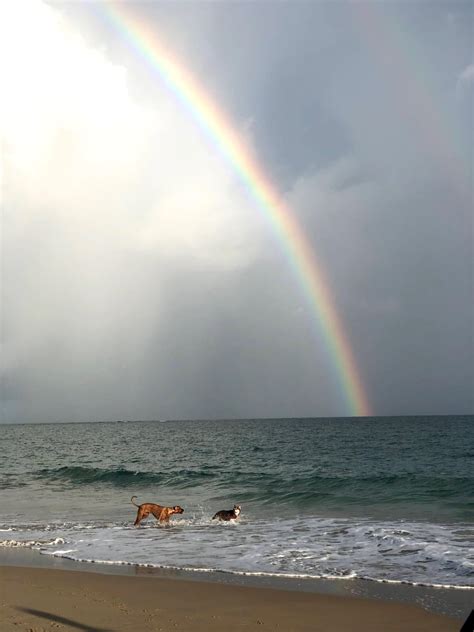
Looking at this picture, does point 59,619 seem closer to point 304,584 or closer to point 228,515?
point 304,584

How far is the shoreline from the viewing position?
878cm

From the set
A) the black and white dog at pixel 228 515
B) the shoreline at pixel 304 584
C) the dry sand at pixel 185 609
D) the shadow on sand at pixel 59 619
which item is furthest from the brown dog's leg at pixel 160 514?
the shadow on sand at pixel 59 619

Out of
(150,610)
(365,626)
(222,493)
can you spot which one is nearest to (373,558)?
(365,626)

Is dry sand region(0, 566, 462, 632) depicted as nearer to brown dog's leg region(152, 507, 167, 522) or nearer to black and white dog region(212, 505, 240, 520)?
brown dog's leg region(152, 507, 167, 522)

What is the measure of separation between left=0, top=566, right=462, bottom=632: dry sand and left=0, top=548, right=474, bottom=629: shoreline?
0.19 m

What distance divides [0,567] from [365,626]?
6.91m

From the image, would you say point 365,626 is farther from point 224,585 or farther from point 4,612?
point 4,612

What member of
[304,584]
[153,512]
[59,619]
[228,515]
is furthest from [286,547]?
[59,619]

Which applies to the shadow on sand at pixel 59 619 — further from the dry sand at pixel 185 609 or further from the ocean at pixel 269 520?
the ocean at pixel 269 520

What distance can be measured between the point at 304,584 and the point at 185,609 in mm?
2365

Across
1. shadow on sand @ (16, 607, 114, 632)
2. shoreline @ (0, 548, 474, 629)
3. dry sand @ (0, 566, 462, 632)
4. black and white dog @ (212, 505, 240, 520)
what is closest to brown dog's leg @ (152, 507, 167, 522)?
black and white dog @ (212, 505, 240, 520)

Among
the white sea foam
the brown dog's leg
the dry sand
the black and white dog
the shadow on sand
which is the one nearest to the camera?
the shadow on sand

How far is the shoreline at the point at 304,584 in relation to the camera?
8783 mm

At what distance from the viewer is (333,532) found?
Result: 1503 centimetres
